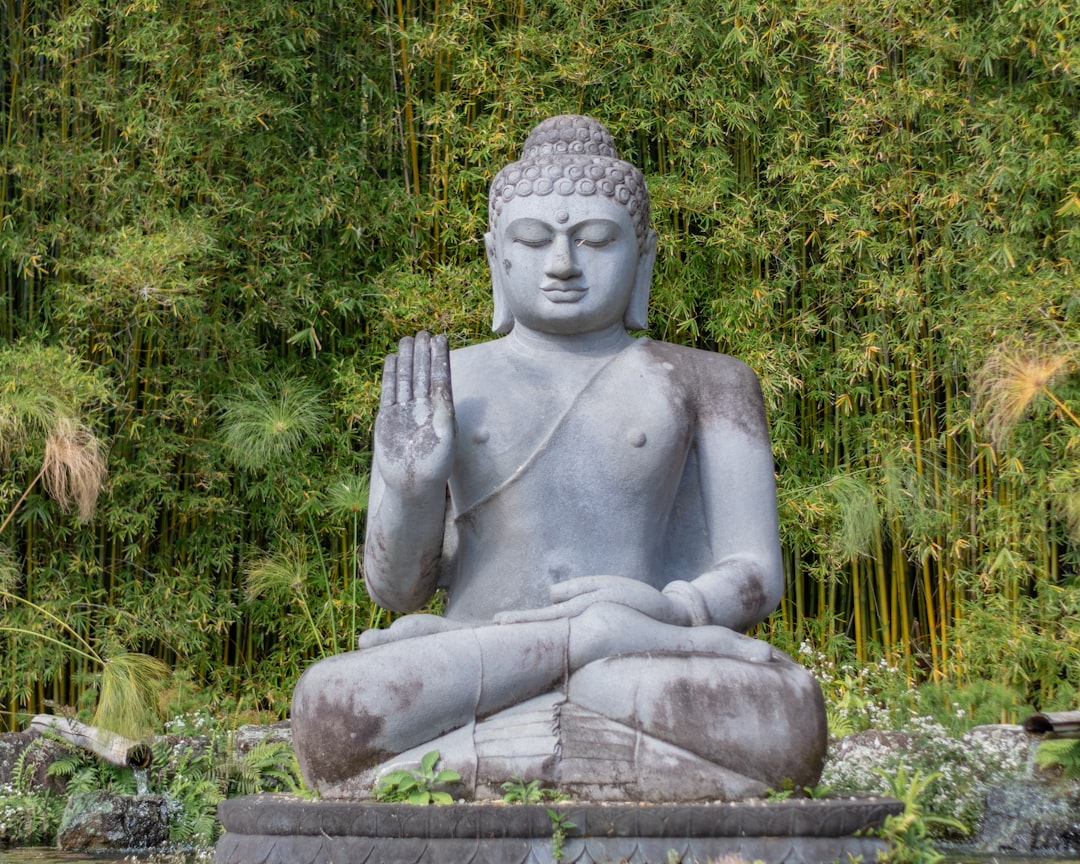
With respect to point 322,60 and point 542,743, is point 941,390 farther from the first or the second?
point 542,743

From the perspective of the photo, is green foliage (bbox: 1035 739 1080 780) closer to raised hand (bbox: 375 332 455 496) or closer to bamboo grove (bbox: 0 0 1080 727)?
bamboo grove (bbox: 0 0 1080 727)

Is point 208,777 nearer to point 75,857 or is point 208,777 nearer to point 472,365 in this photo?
point 75,857

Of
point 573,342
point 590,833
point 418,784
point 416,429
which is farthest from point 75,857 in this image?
point 590,833

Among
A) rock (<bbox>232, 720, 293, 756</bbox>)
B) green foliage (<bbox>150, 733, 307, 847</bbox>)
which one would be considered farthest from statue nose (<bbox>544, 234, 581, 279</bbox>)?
rock (<bbox>232, 720, 293, 756</bbox>)

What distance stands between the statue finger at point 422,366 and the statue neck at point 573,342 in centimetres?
50

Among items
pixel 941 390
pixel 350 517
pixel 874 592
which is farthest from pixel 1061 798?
pixel 350 517

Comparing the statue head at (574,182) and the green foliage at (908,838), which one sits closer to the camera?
the green foliage at (908,838)

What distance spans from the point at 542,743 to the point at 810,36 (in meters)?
5.35

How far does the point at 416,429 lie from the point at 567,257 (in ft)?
2.60

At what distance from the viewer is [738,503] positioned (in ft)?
15.5

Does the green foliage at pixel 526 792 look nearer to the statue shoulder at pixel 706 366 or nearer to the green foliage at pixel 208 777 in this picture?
the statue shoulder at pixel 706 366

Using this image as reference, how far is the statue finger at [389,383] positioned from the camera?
440cm

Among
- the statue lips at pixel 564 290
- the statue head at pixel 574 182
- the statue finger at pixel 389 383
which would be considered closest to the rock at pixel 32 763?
the statue head at pixel 574 182

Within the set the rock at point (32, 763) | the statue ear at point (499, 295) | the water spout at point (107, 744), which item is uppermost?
the statue ear at point (499, 295)
